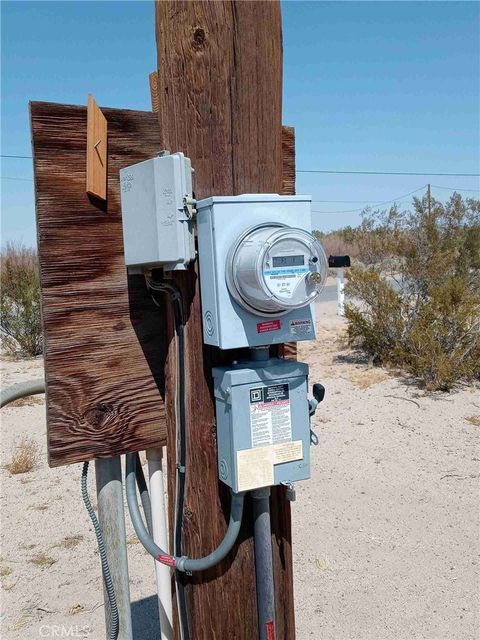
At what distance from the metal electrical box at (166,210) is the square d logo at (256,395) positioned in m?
0.33

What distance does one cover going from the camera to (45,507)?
13.1 feet

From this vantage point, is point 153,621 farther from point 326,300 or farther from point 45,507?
point 326,300

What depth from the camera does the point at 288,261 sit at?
128 cm

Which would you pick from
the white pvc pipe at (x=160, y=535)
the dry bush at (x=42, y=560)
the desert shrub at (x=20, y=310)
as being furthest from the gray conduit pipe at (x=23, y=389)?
the desert shrub at (x=20, y=310)

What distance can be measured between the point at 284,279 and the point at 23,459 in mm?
3888

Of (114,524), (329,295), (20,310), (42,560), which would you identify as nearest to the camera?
(114,524)

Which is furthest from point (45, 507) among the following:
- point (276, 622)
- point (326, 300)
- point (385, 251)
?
point (326, 300)

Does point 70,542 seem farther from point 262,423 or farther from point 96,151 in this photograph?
point 96,151

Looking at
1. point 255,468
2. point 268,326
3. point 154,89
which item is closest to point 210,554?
point 255,468

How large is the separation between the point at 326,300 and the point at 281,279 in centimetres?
1456

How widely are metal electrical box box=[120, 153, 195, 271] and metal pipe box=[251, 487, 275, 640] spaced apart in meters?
0.59

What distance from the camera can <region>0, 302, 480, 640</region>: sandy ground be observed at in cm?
281

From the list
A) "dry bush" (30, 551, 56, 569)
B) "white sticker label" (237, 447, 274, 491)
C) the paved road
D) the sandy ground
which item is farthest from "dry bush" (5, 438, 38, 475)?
the paved road

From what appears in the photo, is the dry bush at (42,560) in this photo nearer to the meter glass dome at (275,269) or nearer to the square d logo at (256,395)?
the square d logo at (256,395)
